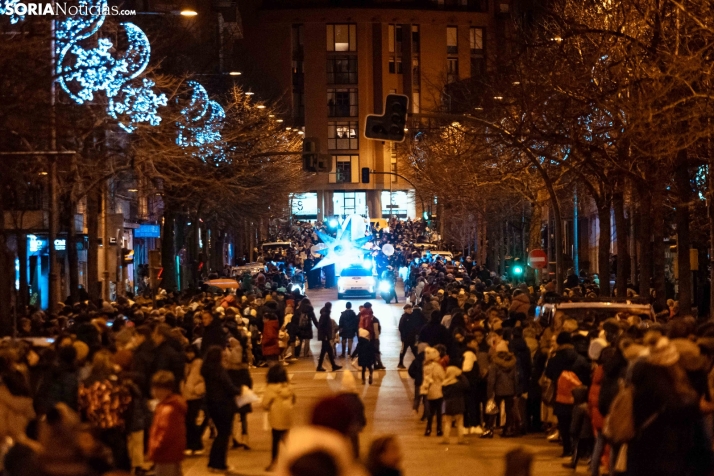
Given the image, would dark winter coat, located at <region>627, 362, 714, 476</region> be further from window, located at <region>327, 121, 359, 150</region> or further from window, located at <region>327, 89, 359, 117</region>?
window, located at <region>327, 121, 359, 150</region>

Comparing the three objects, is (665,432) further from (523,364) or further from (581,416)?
(523,364)

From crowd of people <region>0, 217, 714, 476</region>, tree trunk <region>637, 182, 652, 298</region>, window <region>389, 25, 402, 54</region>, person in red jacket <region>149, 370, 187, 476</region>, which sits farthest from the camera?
window <region>389, 25, 402, 54</region>

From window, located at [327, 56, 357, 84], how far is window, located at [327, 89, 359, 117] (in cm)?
102

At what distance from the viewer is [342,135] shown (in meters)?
130

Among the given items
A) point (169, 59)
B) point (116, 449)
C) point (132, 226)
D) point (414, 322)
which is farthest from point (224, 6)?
point (116, 449)

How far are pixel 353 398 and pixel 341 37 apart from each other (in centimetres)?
12046

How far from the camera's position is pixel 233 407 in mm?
14227

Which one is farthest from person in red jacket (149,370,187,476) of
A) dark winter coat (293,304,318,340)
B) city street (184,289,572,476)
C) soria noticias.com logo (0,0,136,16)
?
dark winter coat (293,304,318,340)

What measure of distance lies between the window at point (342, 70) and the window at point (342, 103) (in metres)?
1.02

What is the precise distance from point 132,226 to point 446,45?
71.9 metres

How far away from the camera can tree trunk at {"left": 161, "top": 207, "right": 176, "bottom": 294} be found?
48.6 m

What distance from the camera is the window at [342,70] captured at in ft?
420

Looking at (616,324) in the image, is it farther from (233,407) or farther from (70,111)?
(70,111)

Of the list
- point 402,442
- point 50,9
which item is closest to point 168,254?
point 50,9
